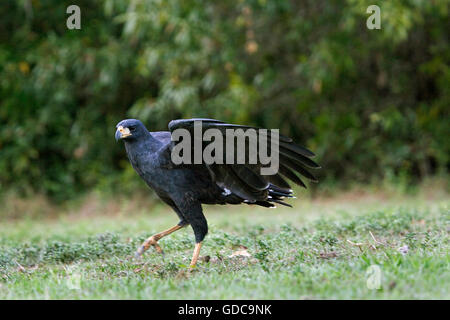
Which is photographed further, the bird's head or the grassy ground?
the bird's head

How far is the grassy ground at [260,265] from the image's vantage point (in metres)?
3.67

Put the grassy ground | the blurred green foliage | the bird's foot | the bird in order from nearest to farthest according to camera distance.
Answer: the grassy ground
the bird
the bird's foot
the blurred green foliage

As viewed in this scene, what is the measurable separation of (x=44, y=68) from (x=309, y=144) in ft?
16.8

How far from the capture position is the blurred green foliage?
35.4ft

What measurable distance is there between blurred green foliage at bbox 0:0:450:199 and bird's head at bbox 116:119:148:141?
5423mm

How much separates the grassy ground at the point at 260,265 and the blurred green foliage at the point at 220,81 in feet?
14.7

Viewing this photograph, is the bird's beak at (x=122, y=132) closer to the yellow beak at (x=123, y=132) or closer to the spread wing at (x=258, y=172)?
the yellow beak at (x=123, y=132)

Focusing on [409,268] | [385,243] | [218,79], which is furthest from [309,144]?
[409,268]

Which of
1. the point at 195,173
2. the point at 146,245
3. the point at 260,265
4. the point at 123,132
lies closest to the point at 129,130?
the point at 123,132

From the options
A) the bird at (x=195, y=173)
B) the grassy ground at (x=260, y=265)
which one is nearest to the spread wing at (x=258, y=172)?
the bird at (x=195, y=173)

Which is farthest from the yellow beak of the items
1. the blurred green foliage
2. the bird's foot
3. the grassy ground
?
the blurred green foliage

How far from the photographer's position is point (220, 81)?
11.5m

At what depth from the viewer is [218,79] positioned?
37.1 ft

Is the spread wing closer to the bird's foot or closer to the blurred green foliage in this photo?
the bird's foot
